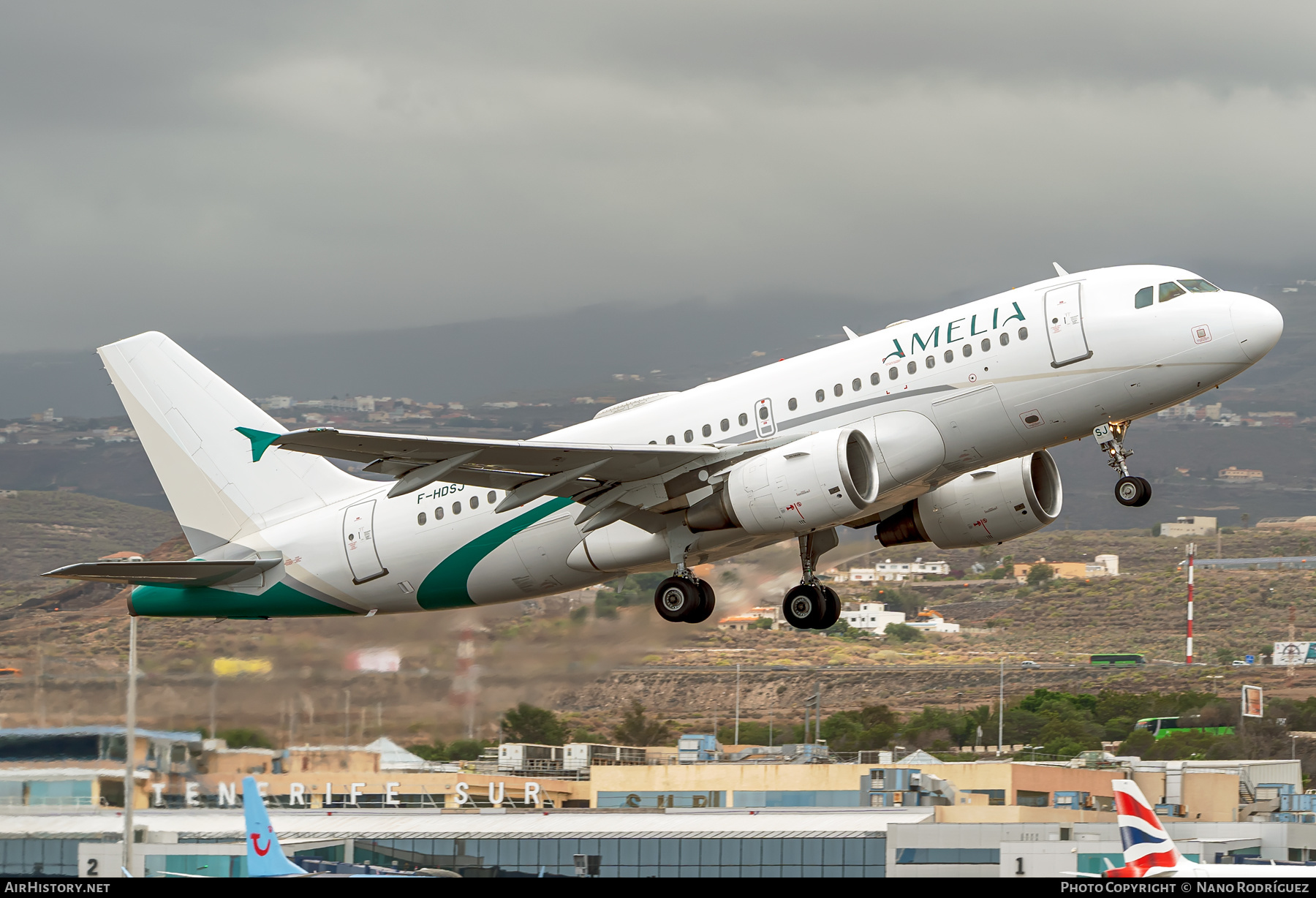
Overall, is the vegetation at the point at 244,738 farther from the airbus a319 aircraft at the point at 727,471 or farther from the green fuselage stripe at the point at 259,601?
the airbus a319 aircraft at the point at 727,471

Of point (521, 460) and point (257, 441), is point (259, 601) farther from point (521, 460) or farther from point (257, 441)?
point (521, 460)

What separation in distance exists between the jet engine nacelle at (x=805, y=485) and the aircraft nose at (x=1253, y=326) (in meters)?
7.14

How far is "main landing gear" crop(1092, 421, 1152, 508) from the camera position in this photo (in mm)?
29000

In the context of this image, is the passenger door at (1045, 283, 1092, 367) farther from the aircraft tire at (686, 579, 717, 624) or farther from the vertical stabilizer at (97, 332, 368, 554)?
the vertical stabilizer at (97, 332, 368, 554)

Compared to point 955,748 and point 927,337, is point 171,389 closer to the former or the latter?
point 927,337

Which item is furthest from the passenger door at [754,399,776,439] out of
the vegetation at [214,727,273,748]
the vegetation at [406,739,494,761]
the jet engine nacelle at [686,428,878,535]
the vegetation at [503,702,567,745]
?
A: the vegetation at [406,739,494,761]

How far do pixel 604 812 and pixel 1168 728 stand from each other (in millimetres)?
52409

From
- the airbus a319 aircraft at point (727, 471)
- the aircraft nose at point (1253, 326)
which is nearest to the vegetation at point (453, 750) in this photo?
the airbus a319 aircraft at point (727, 471)

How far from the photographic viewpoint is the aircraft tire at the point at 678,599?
104 feet

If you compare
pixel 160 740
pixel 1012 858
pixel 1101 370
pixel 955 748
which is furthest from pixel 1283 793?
pixel 160 740

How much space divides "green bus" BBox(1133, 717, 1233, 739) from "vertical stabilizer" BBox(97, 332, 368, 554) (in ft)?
214

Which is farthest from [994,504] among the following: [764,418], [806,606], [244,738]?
[244,738]

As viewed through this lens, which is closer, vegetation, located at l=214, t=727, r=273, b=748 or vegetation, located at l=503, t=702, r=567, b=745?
vegetation, located at l=214, t=727, r=273, b=748

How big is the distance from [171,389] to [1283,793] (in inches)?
1813
